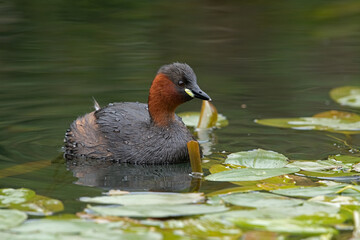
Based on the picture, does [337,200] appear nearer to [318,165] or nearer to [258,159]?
[318,165]

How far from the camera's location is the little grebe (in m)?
7.13

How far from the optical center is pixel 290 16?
15.2m

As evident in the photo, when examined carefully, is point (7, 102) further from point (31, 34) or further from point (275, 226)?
point (275, 226)

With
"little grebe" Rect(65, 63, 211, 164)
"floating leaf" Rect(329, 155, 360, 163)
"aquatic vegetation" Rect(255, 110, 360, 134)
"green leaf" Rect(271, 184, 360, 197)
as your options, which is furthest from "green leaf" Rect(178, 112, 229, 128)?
"green leaf" Rect(271, 184, 360, 197)

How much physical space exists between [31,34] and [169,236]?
9.65m

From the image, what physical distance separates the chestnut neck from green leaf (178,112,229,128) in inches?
53.7

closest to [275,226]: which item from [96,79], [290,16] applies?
[96,79]

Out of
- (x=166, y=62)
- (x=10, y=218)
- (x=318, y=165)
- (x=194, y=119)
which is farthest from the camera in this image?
(x=166, y=62)

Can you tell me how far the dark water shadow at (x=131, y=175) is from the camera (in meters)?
6.23

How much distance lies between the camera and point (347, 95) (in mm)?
9625

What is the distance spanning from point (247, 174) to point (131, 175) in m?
1.32

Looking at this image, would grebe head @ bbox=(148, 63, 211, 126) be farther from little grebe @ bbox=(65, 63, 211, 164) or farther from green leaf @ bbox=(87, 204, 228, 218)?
green leaf @ bbox=(87, 204, 228, 218)

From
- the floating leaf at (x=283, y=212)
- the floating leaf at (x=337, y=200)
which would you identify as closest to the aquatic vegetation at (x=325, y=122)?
the floating leaf at (x=337, y=200)

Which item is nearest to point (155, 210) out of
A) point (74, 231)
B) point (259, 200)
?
point (74, 231)
